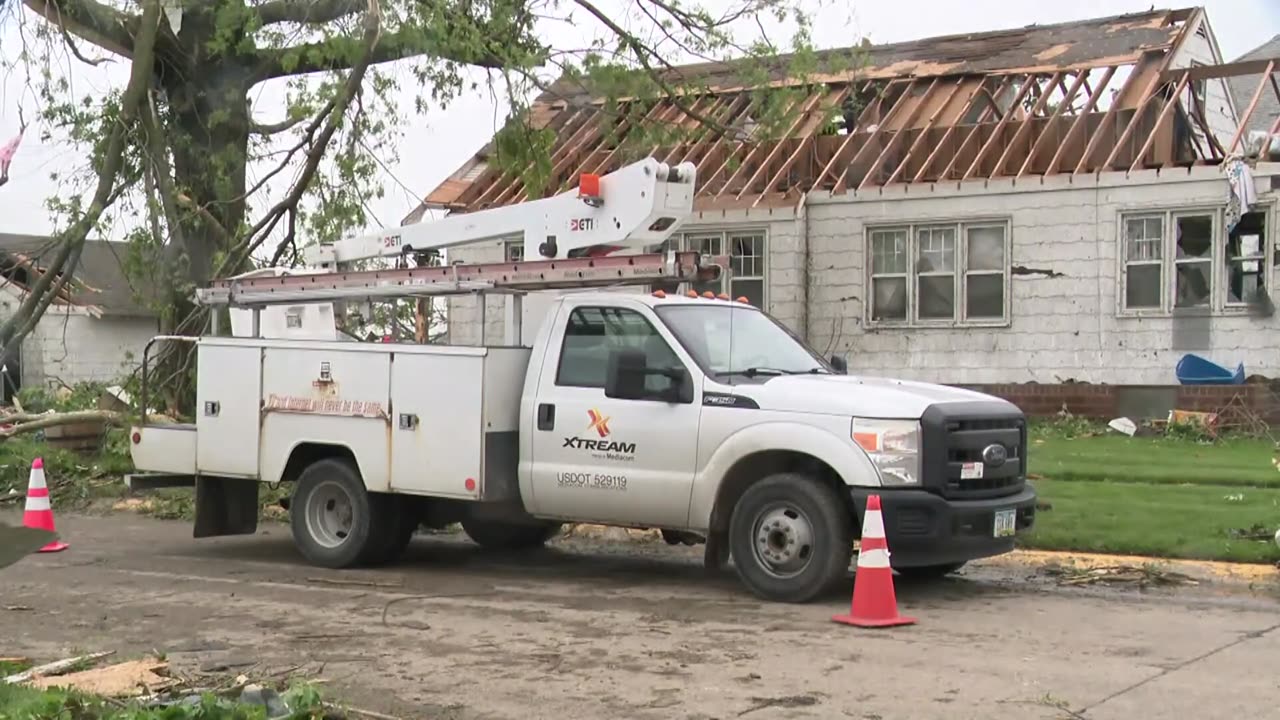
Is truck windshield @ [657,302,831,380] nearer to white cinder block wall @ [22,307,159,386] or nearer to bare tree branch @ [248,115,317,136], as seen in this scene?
bare tree branch @ [248,115,317,136]

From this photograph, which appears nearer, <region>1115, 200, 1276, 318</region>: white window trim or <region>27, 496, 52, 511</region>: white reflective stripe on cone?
<region>27, 496, 52, 511</region>: white reflective stripe on cone

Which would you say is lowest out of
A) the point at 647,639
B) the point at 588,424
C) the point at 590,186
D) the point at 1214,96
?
the point at 647,639

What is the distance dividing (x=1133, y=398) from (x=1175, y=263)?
1798 millimetres

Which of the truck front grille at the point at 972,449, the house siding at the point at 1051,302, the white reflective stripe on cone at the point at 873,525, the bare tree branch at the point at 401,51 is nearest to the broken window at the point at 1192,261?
the house siding at the point at 1051,302

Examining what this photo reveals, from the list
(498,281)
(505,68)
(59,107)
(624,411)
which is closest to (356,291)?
(498,281)

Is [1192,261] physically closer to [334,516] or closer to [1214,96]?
[1214,96]

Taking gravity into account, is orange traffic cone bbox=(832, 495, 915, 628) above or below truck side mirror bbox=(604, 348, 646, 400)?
below

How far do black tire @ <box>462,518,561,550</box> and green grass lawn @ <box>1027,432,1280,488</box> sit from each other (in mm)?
5160

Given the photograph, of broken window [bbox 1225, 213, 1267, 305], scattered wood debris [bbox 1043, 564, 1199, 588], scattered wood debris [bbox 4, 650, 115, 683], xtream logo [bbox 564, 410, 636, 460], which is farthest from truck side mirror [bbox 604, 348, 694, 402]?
broken window [bbox 1225, 213, 1267, 305]

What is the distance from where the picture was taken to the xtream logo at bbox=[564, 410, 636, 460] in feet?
→ 30.9

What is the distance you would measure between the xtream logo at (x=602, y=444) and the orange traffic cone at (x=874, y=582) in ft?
6.29

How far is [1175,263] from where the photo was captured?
17859mm

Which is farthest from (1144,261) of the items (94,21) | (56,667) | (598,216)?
(56,667)

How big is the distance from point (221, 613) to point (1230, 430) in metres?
12.7
